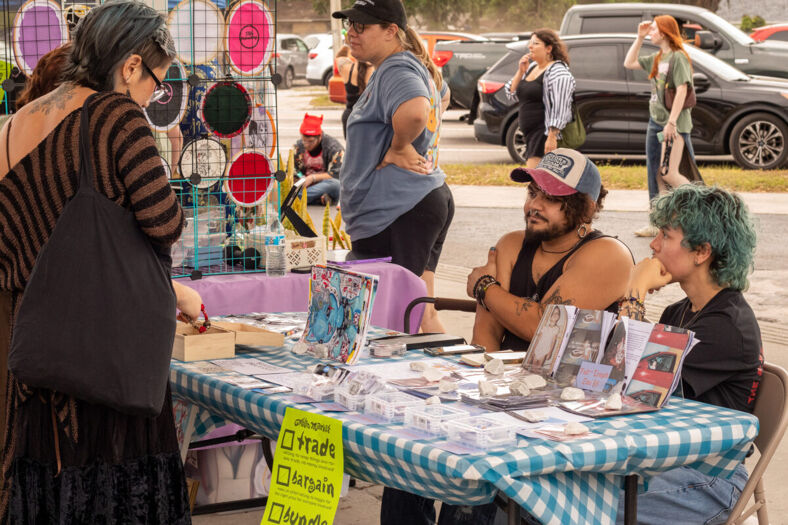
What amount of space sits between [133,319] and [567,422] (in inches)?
42.3

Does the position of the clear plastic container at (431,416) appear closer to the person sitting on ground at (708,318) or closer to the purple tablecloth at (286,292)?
the person sitting on ground at (708,318)

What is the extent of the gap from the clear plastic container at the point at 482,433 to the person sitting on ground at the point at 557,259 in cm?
122

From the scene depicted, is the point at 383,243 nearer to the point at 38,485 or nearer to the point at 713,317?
the point at 713,317

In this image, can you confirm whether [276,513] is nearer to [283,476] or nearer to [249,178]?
[283,476]

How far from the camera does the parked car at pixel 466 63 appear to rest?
59.1 ft

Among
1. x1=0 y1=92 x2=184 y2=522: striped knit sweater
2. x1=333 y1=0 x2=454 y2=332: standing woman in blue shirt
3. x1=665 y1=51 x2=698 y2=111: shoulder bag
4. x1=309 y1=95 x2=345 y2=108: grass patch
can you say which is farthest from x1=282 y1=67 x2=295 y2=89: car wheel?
x1=0 y1=92 x2=184 y2=522: striped knit sweater

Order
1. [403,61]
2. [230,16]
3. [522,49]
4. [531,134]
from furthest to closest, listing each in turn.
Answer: [522,49] → [531,134] → [403,61] → [230,16]

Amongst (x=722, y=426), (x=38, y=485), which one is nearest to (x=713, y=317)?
(x=722, y=426)

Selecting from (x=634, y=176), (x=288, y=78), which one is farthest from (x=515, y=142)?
(x=288, y=78)

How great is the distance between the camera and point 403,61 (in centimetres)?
503

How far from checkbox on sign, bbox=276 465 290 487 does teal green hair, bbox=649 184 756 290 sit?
1347mm

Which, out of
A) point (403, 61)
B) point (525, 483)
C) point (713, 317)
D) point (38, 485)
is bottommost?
point (38, 485)

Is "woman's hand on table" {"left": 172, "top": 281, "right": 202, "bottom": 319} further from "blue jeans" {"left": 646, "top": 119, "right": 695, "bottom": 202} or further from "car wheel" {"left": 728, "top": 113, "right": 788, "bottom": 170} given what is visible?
"car wheel" {"left": 728, "top": 113, "right": 788, "bottom": 170}

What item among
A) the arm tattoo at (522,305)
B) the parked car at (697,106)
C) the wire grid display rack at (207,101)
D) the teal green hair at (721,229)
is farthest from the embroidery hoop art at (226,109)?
the parked car at (697,106)
